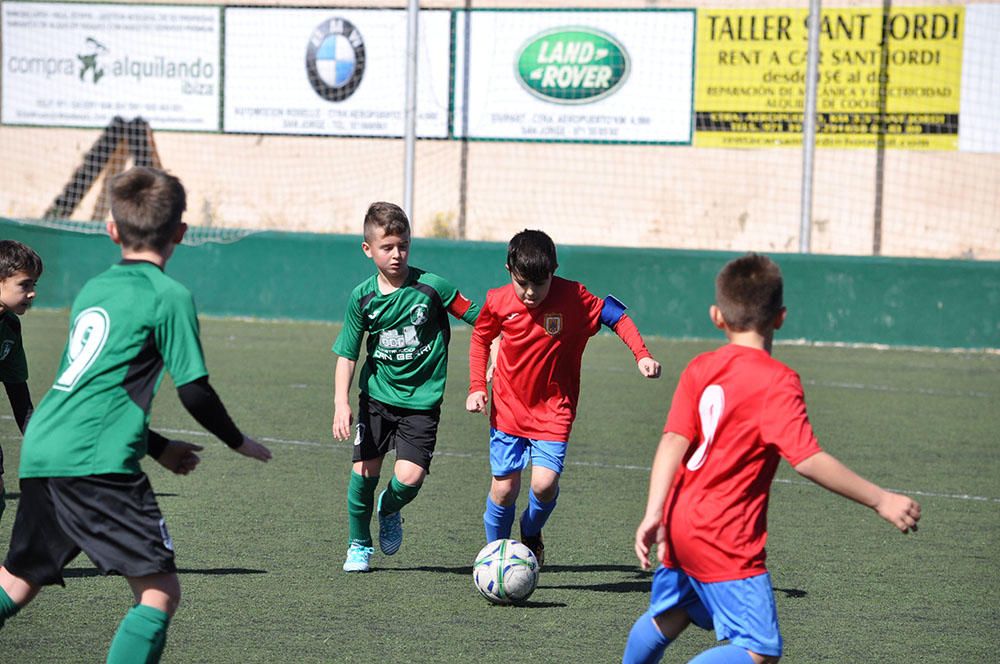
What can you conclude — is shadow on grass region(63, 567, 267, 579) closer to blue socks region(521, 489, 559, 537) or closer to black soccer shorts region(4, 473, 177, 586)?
blue socks region(521, 489, 559, 537)

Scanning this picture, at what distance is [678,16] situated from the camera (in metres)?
19.1

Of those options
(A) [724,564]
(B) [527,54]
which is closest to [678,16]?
(B) [527,54]

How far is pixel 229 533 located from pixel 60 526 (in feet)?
9.76

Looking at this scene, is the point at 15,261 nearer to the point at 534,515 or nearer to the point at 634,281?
the point at 534,515

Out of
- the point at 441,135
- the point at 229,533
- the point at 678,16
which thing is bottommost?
the point at 229,533

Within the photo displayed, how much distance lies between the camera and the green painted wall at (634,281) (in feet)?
52.3

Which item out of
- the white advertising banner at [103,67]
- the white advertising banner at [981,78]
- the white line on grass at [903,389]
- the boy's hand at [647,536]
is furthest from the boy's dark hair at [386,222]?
the white advertising banner at [103,67]

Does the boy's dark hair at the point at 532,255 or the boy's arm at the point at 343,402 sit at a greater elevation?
the boy's dark hair at the point at 532,255

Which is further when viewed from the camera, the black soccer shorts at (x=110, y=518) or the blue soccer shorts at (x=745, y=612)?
the black soccer shorts at (x=110, y=518)

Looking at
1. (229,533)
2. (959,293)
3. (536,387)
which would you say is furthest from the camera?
→ (959,293)

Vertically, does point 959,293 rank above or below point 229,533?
above

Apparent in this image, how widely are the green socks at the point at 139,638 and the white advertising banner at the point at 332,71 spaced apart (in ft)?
53.2

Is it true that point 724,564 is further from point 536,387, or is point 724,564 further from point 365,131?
point 365,131

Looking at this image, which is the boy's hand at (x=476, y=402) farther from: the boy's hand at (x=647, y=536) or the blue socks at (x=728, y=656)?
the blue socks at (x=728, y=656)
